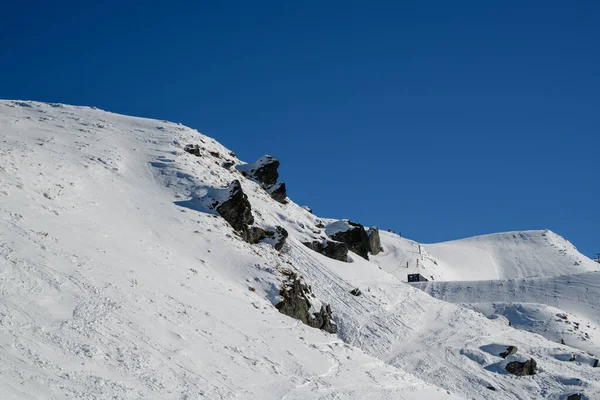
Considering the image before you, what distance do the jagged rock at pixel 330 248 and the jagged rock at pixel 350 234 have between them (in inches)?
250

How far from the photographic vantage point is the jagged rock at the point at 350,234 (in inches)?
1864

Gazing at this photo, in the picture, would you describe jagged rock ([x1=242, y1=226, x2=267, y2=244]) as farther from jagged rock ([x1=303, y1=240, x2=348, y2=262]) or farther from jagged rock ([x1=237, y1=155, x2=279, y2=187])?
jagged rock ([x1=237, y1=155, x2=279, y2=187])

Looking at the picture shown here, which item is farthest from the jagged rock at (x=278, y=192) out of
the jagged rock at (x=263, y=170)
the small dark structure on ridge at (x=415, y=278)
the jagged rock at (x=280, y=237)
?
the small dark structure on ridge at (x=415, y=278)

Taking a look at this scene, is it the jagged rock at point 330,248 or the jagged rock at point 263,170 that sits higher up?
the jagged rock at point 263,170

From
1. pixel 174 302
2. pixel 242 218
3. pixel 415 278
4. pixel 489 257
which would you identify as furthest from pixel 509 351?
pixel 489 257

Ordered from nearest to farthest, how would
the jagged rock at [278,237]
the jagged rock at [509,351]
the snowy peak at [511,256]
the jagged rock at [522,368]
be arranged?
the jagged rock at [522,368], the jagged rock at [509,351], the jagged rock at [278,237], the snowy peak at [511,256]

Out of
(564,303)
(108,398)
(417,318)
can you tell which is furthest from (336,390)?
(564,303)

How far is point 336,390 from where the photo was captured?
17484mm

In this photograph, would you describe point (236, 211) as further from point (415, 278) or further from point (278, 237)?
point (415, 278)

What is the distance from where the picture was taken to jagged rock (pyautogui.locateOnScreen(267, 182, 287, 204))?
4411 centimetres

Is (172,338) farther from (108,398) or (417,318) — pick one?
(417,318)

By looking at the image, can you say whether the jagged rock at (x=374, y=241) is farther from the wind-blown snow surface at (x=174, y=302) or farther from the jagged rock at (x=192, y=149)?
the jagged rock at (x=192, y=149)

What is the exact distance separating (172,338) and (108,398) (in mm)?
4486

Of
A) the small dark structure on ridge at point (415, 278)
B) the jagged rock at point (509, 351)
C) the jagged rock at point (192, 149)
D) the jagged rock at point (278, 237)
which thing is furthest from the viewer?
the small dark structure on ridge at point (415, 278)
